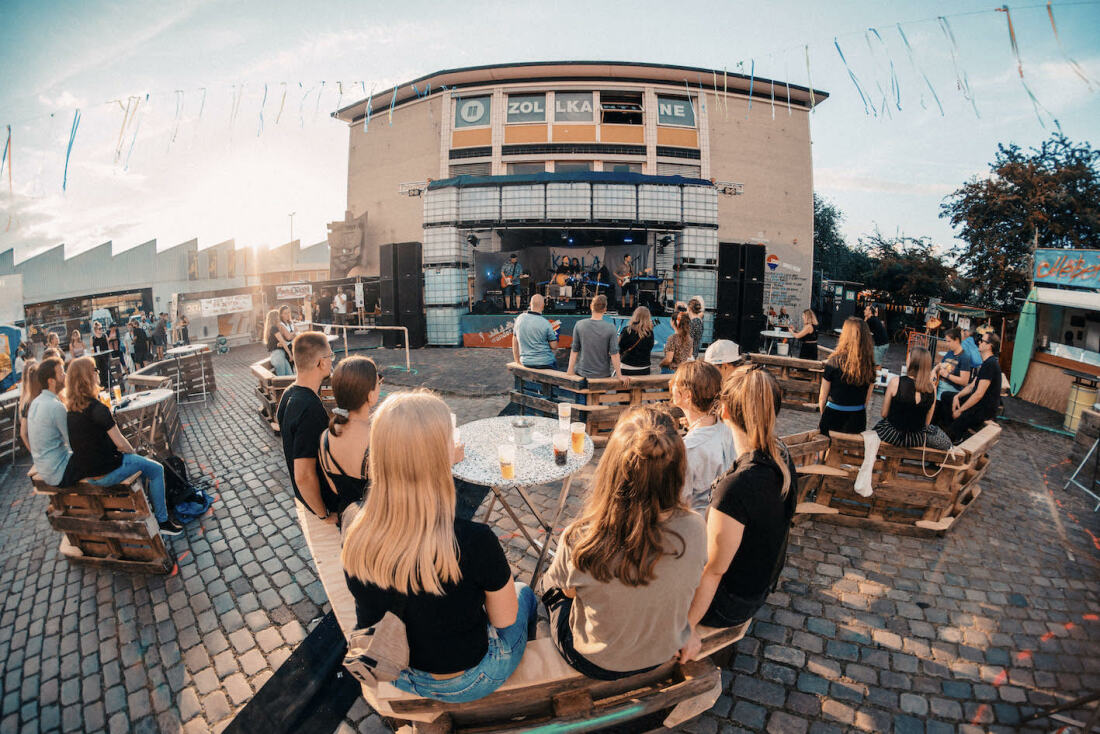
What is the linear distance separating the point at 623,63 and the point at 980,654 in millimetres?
20166

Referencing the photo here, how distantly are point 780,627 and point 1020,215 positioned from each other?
22937mm

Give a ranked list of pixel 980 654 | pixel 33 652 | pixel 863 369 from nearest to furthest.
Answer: pixel 980 654 → pixel 33 652 → pixel 863 369

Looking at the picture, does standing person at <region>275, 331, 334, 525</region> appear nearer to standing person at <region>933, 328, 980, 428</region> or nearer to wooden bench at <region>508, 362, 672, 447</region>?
wooden bench at <region>508, 362, 672, 447</region>

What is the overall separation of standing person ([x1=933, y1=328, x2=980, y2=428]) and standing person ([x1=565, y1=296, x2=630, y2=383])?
14.2 feet

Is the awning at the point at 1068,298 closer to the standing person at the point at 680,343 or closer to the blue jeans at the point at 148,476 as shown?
the standing person at the point at 680,343

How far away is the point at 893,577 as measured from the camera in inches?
148

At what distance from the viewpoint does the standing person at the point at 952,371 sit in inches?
240

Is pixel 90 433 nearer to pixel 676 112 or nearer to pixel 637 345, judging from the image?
pixel 637 345

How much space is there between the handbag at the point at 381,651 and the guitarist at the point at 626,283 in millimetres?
14839

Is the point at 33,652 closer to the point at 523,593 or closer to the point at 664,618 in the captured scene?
the point at 523,593

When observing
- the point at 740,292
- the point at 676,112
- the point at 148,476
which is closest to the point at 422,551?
the point at 148,476

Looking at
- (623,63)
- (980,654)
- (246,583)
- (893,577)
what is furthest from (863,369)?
(623,63)

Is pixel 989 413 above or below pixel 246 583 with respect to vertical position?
above

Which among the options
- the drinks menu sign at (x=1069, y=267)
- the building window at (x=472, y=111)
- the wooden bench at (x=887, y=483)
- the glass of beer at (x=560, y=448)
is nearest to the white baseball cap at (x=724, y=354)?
the wooden bench at (x=887, y=483)
